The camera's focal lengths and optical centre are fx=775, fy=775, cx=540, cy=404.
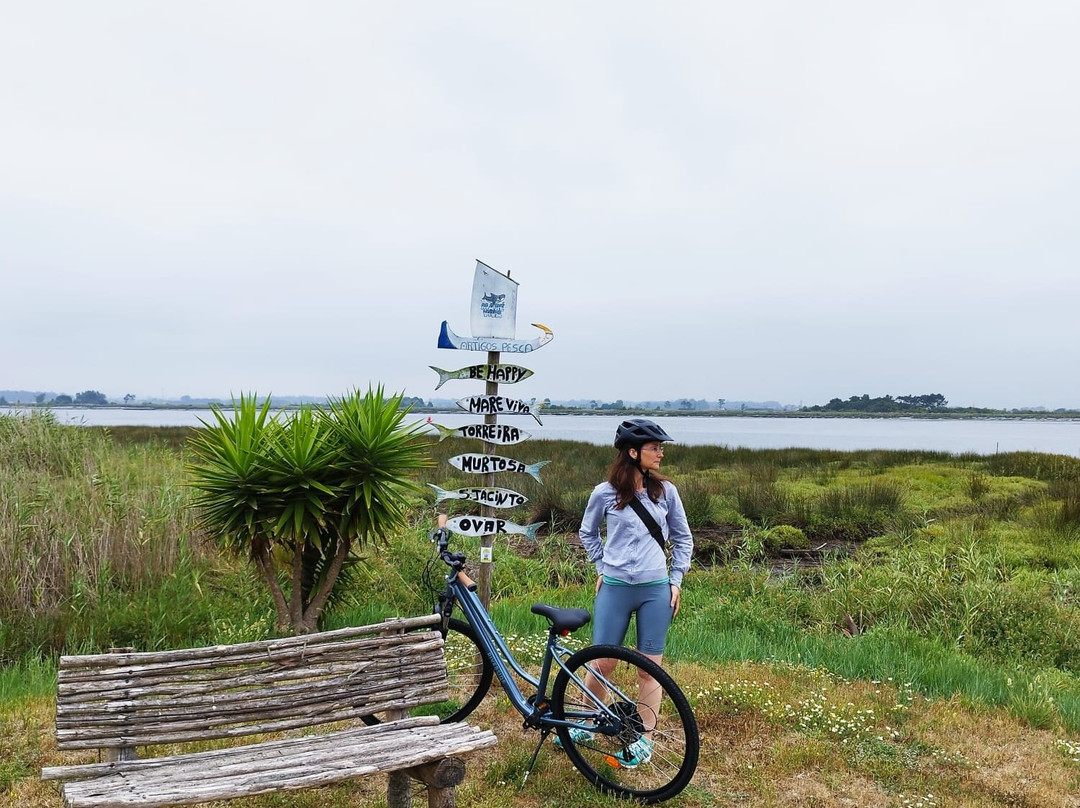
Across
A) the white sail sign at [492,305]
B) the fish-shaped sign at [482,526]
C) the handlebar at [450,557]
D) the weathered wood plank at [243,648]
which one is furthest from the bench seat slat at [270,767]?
the white sail sign at [492,305]

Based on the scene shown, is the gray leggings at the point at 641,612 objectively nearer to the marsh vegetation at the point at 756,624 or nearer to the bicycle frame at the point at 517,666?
the bicycle frame at the point at 517,666

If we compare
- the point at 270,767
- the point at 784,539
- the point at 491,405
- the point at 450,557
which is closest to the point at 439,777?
the point at 270,767

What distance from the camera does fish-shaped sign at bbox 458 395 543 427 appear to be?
556cm

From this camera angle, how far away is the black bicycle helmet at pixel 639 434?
169 inches

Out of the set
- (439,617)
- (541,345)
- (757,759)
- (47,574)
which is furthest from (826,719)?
(47,574)

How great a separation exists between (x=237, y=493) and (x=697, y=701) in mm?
3687

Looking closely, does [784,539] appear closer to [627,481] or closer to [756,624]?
[756,624]

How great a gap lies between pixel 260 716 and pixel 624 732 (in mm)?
1797

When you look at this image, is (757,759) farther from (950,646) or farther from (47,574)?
(47,574)

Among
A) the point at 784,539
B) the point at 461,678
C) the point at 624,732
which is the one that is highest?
the point at 624,732

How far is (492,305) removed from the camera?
5.66 meters

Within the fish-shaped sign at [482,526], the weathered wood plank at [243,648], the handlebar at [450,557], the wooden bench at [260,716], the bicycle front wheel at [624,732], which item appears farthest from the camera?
the fish-shaped sign at [482,526]

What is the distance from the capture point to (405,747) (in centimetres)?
341

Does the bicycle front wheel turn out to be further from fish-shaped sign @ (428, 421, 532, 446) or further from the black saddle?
fish-shaped sign @ (428, 421, 532, 446)
